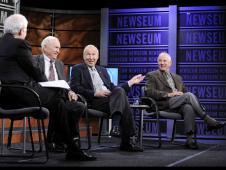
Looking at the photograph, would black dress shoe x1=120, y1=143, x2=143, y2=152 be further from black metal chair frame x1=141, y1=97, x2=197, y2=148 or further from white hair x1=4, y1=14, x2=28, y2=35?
white hair x1=4, y1=14, x2=28, y2=35

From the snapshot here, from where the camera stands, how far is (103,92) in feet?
15.6

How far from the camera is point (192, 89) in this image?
7.68 metres

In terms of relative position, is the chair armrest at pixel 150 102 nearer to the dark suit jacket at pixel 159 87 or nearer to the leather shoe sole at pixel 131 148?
the dark suit jacket at pixel 159 87

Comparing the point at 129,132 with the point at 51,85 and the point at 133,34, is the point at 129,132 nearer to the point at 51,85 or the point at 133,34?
the point at 51,85

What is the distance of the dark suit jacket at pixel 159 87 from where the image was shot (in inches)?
213

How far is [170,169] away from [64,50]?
20.5 feet

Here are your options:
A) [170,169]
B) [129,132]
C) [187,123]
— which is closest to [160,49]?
[187,123]

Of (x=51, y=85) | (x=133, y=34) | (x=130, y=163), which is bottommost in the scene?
(x=130, y=163)

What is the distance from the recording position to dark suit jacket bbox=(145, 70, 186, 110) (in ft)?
17.8

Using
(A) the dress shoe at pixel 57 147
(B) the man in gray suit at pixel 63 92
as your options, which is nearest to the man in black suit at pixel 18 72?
Result: (B) the man in gray suit at pixel 63 92

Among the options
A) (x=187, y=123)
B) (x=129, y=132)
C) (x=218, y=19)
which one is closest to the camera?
(x=129, y=132)

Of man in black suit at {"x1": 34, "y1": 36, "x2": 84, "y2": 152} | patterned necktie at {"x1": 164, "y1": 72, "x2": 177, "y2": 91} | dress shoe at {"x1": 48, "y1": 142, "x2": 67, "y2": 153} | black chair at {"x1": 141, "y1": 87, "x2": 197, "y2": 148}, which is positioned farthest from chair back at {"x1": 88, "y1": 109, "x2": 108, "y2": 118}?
patterned necktie at {"x1": 164, "y1": 72, "x2": 177, "y2": 91}

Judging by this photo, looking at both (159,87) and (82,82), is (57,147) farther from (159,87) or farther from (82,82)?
(159,87)

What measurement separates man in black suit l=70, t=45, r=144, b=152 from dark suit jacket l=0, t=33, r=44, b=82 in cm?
116
